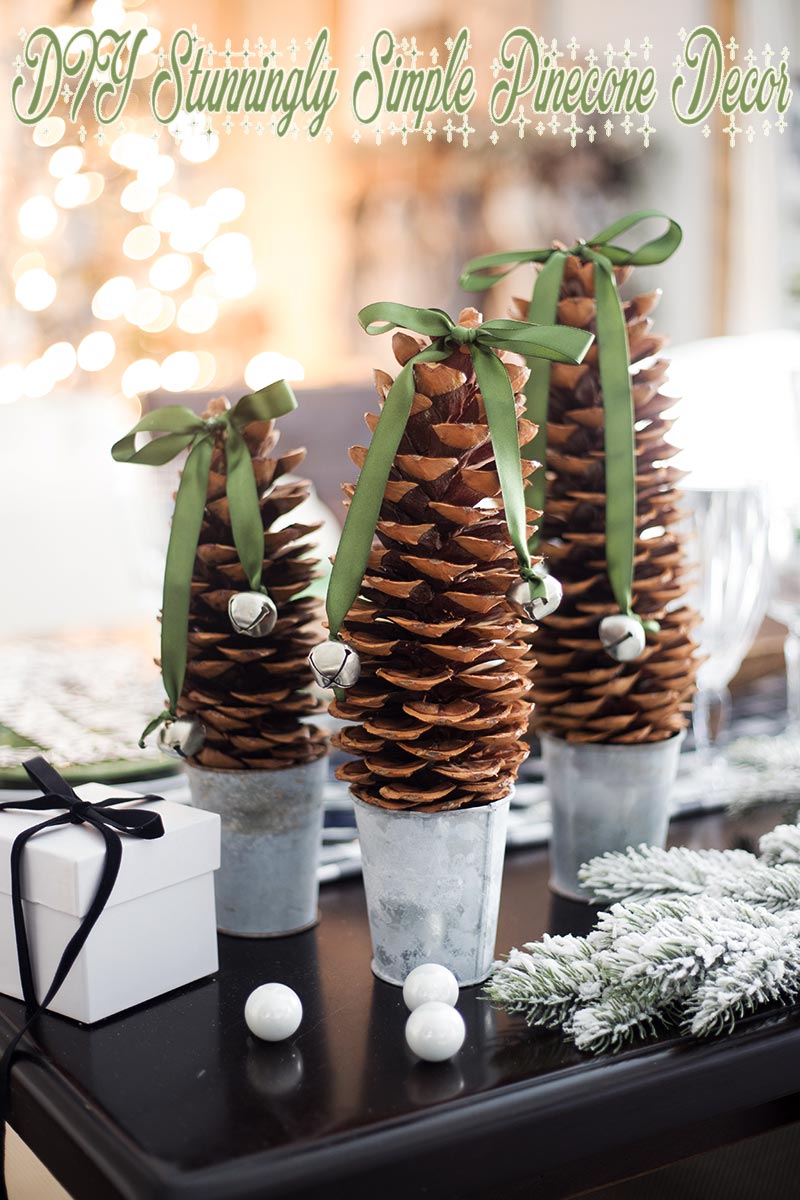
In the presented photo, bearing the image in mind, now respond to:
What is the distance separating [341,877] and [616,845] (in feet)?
0.61

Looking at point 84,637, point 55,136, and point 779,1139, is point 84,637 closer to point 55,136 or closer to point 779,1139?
point 779,1139

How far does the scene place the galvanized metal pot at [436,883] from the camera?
2.04 ft

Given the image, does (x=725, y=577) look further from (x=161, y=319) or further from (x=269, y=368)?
(x=269, y=368)

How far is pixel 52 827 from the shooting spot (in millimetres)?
623

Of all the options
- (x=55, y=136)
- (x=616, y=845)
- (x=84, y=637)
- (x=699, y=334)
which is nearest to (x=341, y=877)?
(x=616, y=845)

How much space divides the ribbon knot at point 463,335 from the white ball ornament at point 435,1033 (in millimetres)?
322

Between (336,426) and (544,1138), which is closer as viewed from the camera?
(544,1138)

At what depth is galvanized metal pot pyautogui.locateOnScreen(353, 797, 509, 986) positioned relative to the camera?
622 mm

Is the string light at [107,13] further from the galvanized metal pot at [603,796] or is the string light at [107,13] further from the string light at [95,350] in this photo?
the galvanized metal pot at [603,796]

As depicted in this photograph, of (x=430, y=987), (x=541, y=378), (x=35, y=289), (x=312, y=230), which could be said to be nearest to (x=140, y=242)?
(x=35, y=289)

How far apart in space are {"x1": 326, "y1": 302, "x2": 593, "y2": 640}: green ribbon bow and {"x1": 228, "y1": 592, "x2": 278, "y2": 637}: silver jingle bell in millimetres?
53

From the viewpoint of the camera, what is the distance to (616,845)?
768 mm

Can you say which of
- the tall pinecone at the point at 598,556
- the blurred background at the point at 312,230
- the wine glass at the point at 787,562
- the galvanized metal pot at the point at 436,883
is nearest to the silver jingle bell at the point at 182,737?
the galvanized metal pot at the point at 436,883

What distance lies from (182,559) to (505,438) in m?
0.21
